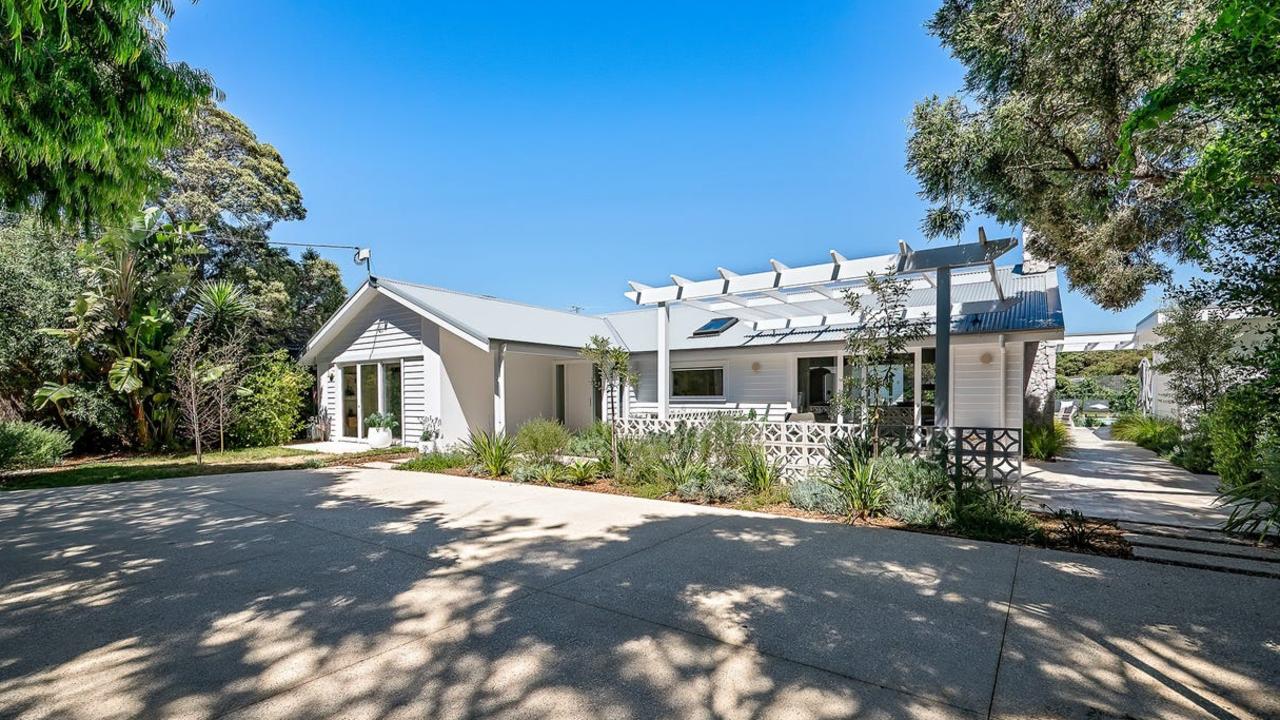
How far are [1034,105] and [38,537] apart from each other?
1206 cm

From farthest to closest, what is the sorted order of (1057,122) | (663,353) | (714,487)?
(663,353)
(714,487)
(1057,122)

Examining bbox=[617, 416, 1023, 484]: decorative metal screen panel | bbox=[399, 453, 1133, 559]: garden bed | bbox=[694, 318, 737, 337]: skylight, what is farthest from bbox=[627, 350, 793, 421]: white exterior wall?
bbox=[399, 453, 1133, 559]: garden bed

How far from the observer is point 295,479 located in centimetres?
987

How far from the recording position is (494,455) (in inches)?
395

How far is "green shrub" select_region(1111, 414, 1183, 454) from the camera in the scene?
1220 cm

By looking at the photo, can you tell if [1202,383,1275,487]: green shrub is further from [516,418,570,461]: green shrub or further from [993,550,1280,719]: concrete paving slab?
[516,418,570,461]: green shrub

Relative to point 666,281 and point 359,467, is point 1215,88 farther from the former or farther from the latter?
point 359,467

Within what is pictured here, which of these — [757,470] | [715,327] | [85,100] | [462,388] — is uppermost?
[85,100]

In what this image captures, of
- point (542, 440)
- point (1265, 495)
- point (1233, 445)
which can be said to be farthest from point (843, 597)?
point (1233, 445)

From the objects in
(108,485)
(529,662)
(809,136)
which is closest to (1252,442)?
(809,136)

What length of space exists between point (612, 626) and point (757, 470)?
4.77 m

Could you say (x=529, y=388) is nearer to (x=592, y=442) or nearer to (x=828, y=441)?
(x=592, y=442)

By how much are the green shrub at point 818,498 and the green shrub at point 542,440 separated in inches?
166

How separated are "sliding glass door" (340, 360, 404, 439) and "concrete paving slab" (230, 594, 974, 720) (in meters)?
12.2
